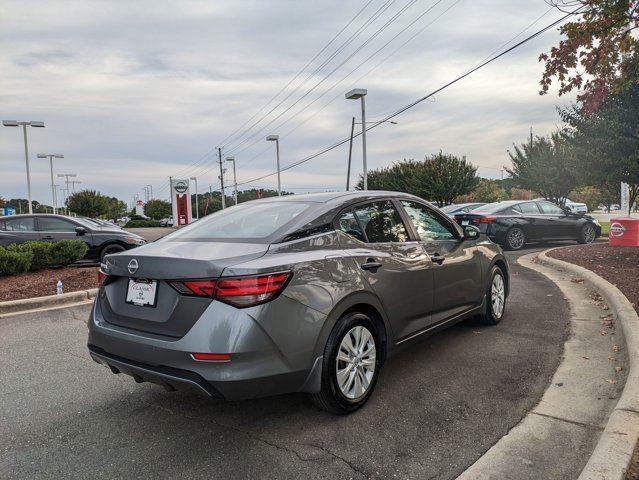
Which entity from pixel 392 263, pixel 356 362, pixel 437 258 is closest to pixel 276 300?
pixel 356 362

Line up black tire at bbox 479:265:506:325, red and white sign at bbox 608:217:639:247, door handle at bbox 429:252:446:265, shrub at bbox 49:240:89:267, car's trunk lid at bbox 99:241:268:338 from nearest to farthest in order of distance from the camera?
car's trunk lid at bbox 99:241:268:338, door handle at bbox 429:252:446:265, black tire at bbox 479:265:506:325, shrub at bbox 49:240:89:267, red and white sign at bbox 608:217:639:247

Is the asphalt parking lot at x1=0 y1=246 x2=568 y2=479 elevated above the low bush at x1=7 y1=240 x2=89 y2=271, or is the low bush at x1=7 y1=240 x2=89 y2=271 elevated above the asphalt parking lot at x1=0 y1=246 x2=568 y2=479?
the low bush at x1=7 y1=240 x2=89 y2=271

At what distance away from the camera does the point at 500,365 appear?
4.08m

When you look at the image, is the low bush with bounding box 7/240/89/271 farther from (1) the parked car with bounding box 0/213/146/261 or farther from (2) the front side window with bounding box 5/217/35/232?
(2) the front side window with bounding box 5/217/35/232

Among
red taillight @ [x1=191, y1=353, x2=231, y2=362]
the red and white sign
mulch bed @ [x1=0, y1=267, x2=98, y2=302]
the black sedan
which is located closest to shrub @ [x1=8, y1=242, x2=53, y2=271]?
mulch bed @ [x1=0, y1=267, x2=98, y2=302]

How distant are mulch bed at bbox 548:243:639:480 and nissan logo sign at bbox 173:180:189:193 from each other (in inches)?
1686

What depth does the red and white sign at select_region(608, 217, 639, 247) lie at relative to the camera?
432 inches

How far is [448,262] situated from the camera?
433cm

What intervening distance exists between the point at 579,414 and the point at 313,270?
206cm

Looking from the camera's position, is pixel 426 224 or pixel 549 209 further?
pixel 549 209

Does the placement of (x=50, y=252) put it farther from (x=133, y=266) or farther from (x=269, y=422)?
(x=269, y=422)

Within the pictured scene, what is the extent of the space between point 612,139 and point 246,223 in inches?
376

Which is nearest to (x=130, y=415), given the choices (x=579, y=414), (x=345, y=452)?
(x=345, y=452)

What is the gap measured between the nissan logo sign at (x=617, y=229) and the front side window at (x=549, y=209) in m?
1.92
